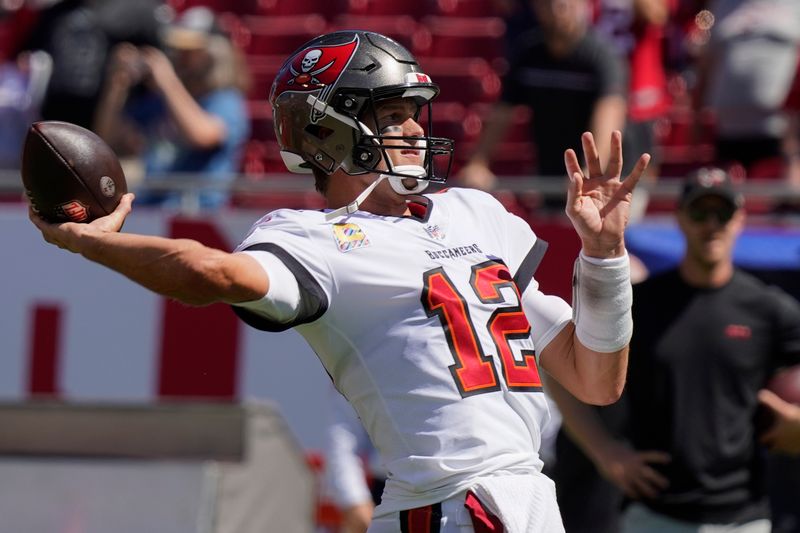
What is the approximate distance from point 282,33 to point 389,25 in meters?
0.86

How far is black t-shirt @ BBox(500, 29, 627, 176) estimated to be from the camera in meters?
7.38

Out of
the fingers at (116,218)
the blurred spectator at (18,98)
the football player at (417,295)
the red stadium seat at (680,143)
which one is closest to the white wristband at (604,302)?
the football player at (417,295)

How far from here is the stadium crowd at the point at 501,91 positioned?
7.48 metres

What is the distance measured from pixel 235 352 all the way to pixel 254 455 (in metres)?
0.82

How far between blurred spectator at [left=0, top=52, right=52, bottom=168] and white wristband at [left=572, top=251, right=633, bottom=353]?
6.32 meters

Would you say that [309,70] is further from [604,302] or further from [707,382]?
[707,382]

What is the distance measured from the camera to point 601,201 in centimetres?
344

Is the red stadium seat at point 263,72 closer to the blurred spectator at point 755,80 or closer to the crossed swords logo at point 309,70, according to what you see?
the blurred spectator at point 755,80

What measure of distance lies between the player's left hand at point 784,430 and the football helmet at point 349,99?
254cm

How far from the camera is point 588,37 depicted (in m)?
7.47

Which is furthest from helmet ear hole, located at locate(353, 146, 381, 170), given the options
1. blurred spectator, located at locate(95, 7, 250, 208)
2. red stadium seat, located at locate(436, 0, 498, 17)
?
red stadium seat, located at locate(436, 0, 498, 17)

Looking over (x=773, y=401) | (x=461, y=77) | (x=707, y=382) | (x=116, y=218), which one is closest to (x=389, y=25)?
(x=461, y=77)

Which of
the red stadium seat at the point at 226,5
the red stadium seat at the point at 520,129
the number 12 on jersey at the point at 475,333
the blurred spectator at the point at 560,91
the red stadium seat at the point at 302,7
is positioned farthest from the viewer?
the red stadium seat at the point at 226,5

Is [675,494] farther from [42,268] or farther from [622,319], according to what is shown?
[42,268]
